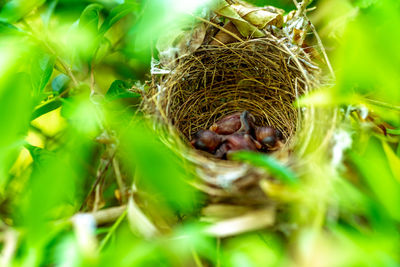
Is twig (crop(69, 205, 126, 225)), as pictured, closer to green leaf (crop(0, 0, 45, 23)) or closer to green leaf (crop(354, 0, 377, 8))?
green leaf (crop(0, 0, 45, 23))

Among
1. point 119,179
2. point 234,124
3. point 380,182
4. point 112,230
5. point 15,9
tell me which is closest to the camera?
point 380,182

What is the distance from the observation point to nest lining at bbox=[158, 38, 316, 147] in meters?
1.11

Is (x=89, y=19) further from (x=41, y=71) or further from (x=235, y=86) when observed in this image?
(x=235, y=86)

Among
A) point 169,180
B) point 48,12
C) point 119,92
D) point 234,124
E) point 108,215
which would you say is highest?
point 48,12

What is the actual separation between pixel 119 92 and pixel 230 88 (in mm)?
447

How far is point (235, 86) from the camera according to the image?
132 centimetres

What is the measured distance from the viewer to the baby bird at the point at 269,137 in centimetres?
114

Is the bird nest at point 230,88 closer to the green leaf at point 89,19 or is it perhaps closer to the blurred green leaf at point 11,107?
the green leaf at point 89,19

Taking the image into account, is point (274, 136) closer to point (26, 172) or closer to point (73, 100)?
point (73, 100)

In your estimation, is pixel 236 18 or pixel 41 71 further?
pixel 236 18

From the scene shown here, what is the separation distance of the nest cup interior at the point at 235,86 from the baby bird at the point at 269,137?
0.13 feet

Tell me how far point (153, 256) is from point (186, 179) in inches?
8.1

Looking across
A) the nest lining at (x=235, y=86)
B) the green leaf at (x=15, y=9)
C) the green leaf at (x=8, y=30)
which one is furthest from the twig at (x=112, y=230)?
the green leaf at (x=15, y=9)

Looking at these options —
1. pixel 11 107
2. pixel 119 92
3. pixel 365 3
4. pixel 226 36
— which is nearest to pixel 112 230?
pixel 11 107
